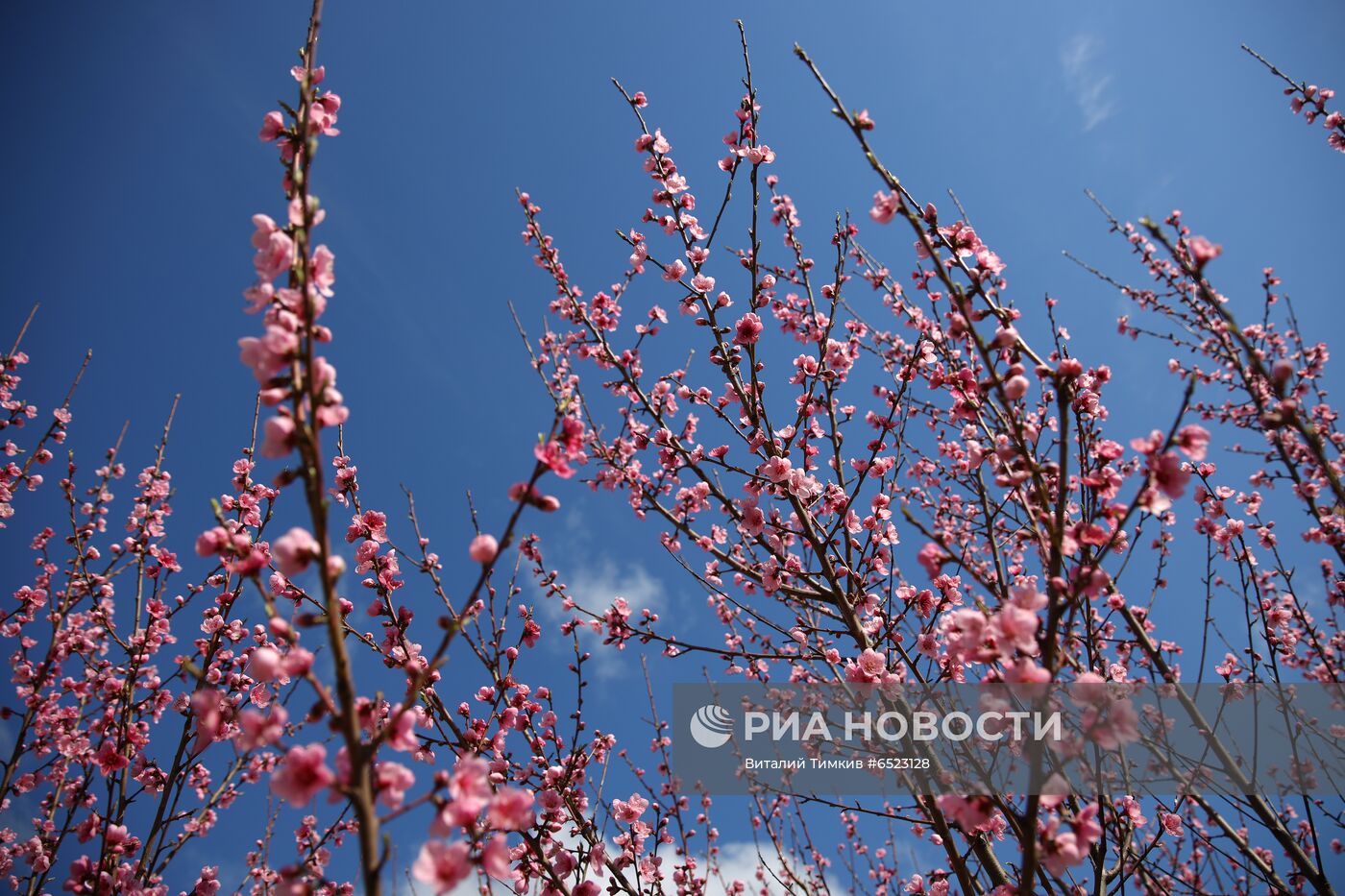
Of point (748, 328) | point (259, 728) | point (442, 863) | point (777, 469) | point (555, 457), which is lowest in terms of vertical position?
point (442, 863)

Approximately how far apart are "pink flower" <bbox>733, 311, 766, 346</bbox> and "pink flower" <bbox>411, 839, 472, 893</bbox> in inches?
130

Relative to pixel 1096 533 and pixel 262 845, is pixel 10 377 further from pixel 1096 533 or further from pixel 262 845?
pixel 1096 533

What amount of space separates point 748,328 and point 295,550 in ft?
10.4

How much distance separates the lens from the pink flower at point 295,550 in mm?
1438

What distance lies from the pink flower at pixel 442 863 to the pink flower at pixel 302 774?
0.27 meters

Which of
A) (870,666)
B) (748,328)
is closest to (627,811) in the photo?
(870,666)

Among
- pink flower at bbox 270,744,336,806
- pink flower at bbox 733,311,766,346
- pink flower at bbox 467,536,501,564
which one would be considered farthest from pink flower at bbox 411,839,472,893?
pink flower at bbox 733,311,766,346

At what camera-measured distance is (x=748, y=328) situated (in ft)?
13.5

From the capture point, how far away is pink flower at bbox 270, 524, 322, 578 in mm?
1438

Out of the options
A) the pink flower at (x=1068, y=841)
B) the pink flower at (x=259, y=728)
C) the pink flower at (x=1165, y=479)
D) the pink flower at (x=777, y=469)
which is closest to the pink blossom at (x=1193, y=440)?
the pink flower at (x=1165, y=479)

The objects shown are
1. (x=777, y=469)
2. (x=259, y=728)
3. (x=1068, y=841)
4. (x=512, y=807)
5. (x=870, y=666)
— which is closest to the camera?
(x=259, y=728)

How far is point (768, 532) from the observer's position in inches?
160

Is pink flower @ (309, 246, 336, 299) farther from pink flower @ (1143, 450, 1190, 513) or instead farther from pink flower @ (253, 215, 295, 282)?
pink flower @ (1143, 450, 1190, 513)

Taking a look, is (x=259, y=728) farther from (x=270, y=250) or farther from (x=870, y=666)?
(x=870, y=666)
